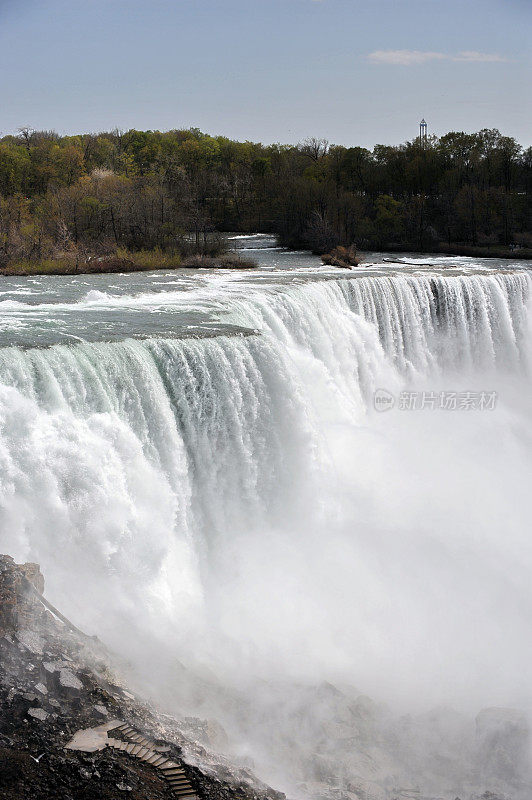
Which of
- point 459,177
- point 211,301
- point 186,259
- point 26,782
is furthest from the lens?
point 459,177

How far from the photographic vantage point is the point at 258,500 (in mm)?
9719

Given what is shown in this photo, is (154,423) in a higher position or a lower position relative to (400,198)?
lower

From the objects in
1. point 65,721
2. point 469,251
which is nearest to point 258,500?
point 65,721

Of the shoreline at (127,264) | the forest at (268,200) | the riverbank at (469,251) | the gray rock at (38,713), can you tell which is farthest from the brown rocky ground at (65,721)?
the riverbank at (469,251)

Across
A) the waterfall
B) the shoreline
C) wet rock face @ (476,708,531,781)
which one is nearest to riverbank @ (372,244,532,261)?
the shoreline

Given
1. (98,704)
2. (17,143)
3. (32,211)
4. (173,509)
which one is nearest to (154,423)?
(173,509)

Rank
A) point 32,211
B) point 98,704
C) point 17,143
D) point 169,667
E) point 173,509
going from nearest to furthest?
point 98,704, point 169,667, point 173,509, point 32,211, point 17,143

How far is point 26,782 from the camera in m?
4.65

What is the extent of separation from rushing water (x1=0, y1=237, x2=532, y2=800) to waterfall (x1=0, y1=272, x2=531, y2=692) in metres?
0.02

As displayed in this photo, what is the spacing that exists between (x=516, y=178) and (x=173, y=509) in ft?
99.5

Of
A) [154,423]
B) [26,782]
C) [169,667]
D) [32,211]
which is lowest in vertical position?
[169,667]

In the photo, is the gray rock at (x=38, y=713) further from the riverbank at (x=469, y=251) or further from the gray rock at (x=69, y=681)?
the riverbank at (x=469, y=251)

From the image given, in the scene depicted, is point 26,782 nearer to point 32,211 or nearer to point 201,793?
point 201,793

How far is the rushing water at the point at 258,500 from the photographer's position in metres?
7.57
